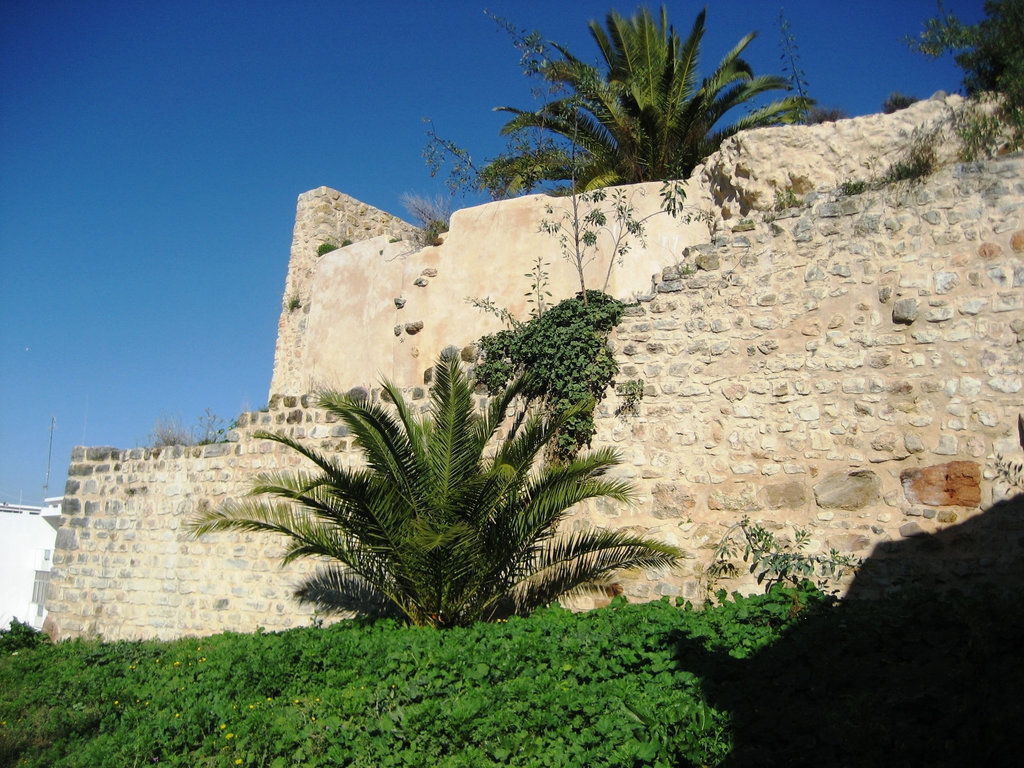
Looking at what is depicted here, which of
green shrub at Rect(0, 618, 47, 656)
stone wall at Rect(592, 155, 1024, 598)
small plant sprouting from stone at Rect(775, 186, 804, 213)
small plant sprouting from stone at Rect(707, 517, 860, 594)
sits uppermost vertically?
small plant sprouting from stone at Rect(775, 186, 804, 213)

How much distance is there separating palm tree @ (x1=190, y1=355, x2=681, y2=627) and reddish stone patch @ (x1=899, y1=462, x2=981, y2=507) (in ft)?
5.88

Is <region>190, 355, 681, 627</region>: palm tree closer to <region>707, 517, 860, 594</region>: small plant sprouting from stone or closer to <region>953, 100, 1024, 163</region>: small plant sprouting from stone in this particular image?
<region>707, 517, 860, 594</region>: small plant sprouting from stone

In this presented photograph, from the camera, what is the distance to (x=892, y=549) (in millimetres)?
6016

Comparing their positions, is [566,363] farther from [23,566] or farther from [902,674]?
[23,566]

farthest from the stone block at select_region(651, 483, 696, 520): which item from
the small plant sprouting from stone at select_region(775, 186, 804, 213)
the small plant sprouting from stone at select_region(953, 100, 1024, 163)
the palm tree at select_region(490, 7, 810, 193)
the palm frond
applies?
the palm tree at select_region(490, 7, 810, 193)

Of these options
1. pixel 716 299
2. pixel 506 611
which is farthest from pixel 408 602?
pixel 716 299

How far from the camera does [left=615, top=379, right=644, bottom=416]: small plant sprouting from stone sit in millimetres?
7223

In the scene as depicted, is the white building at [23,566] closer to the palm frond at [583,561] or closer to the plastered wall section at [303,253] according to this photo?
the plastered wall section at [303,253]

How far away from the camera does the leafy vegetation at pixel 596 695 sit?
3.95 metres

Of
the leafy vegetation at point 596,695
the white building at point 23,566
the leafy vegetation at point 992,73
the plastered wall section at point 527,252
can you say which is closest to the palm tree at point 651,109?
the plastered wall section at point 527,252

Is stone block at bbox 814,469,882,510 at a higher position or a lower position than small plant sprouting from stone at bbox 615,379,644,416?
lower

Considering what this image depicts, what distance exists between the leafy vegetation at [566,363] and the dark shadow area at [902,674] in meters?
2.54

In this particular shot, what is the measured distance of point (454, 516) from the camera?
654cm

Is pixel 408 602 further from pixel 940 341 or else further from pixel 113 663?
pixel 940 341
